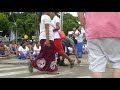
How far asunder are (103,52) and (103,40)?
0.12 meters

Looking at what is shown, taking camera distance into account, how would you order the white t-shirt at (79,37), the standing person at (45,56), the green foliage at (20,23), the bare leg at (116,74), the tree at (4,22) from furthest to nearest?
the tree at (4,22)
the green foliage at (20,23)
the white t-shirt at (79,37)
the standing person at (45,56)
the bare leg at (116,74)

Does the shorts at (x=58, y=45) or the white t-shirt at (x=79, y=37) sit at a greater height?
the white t-shirt at (x=79, y=37)

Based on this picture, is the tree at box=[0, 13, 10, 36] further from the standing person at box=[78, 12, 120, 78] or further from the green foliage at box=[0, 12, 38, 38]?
the standing person at box=[78, 12, 120, 78]

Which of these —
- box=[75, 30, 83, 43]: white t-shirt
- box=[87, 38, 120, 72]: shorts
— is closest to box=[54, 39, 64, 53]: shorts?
A: box=[87, 38, 120, 72]: shorts

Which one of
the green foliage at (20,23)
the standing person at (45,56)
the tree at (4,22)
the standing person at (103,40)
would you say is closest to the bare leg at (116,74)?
the standing person at (103,40)

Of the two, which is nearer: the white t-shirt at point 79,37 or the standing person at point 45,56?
the standing person at point 45,56

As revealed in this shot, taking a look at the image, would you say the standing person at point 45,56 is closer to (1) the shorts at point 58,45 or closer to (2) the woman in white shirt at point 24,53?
(1) the shorts at point 58,45

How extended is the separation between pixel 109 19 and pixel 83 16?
1.02 ft

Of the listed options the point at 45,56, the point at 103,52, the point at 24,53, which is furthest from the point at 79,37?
the point at 103,52

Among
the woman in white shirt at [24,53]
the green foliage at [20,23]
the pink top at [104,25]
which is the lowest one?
the woman in white shirt at [24,53]

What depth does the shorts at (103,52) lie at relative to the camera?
9.62 feet

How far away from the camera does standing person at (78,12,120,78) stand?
292 centimetres
